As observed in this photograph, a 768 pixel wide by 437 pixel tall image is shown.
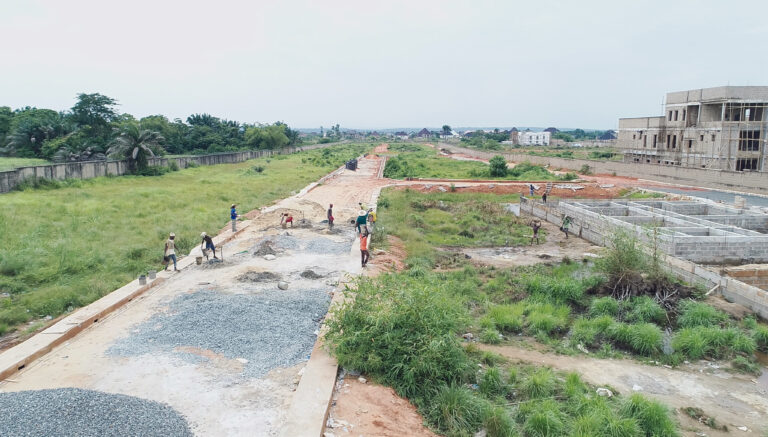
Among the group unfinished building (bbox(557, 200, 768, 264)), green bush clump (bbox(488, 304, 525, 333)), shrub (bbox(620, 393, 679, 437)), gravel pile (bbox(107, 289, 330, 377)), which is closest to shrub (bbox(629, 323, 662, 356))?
green bush clump (bbox(488, 304, 525, 333))

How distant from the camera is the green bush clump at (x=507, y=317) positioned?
11.3 m

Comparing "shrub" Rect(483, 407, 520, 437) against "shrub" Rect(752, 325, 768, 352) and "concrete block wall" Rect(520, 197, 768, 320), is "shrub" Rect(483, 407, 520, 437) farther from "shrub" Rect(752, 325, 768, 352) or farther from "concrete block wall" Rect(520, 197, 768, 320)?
"concrete block wall" Rect(520, 197, 768, 320)

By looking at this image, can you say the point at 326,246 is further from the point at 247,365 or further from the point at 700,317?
the point at 700,317

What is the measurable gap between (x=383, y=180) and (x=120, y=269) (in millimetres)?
29987

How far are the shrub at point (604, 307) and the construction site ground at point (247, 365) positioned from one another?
7.88 ft

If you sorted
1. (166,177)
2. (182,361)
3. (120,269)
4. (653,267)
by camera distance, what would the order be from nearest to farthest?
(182,361) < (653,267) < (120,269) < (166,177)

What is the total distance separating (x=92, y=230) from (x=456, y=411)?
17.0 metres

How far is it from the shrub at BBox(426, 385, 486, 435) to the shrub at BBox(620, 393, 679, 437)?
2.25 m

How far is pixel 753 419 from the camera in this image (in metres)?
8.03

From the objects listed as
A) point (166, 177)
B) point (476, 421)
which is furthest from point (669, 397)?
point (166, 177)

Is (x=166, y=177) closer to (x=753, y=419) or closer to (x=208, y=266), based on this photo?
(x=208, y=266)

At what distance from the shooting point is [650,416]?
749 cm

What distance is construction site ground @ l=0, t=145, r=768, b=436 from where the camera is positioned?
700 cm

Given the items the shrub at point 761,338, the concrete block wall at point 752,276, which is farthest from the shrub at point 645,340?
the concrete block wall at point 752,276
